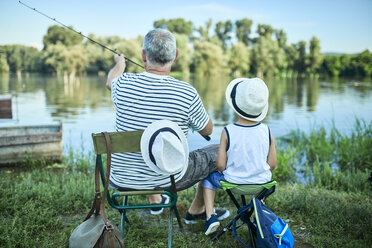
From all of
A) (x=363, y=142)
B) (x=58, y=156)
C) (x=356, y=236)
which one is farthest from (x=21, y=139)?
(x=363, y=142)

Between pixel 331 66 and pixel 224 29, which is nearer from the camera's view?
pixel 331 66

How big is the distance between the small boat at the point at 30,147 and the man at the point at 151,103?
4084mm

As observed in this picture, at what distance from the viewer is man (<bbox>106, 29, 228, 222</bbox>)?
240 cm

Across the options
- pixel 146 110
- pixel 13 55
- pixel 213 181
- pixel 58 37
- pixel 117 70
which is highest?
pixel 58 37

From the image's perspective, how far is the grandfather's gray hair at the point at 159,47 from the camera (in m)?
2.44

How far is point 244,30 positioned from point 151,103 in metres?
108

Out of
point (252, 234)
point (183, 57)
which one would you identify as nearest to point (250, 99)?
point (252, 234)

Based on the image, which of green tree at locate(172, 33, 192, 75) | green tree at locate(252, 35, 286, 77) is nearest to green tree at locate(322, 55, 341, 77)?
green tree at locate(252, 35, 286, 77)

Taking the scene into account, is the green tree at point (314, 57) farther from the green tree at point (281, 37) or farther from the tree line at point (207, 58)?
the green tree at point (281, 37)

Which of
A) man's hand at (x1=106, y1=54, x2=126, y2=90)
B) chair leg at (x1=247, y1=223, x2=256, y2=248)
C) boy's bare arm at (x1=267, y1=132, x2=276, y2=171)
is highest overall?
man's hand at (x1=106, y1=54, x2=126, y2=90)

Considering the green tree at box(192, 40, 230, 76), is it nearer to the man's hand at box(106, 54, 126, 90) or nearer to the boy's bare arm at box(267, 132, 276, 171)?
the man's hand at box(106, 54, 126, 90)

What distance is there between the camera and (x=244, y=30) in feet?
346

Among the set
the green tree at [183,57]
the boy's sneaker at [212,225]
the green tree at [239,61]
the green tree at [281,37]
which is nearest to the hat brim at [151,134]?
the boy's sneaker at [212,225]

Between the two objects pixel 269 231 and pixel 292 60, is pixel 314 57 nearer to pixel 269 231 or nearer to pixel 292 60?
pixel 292 60
